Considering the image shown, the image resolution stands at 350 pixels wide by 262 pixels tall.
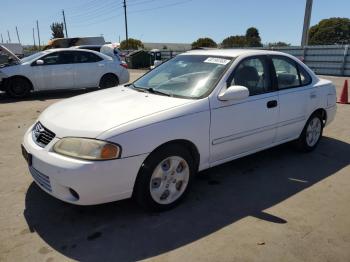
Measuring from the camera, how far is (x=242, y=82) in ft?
13.8

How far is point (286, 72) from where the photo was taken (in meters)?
4.94

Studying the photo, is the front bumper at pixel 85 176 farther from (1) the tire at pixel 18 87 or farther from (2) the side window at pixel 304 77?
(1) the tire at pixel 18 87

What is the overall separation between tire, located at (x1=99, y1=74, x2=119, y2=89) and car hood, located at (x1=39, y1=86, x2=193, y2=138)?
7.56 meters

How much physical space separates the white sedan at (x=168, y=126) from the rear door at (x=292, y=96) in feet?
0.05

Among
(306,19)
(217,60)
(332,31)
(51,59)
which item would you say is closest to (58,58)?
(51,59)

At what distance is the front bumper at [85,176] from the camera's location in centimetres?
299

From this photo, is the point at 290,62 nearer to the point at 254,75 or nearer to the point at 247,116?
the point at 254,75

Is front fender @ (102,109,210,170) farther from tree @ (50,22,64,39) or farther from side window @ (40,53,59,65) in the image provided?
tree @ (50,22,64,39)

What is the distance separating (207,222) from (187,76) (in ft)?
5.75

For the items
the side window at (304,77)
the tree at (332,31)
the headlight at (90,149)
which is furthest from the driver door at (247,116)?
the tree at (332,31)

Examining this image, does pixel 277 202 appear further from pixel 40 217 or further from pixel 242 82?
pixel 40 217

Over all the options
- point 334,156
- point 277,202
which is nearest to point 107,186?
point 277,202

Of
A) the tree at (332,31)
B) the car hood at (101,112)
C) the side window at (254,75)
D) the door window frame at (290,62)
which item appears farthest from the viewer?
the tree at (332,31)

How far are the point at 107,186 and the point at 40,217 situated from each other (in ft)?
2.84
